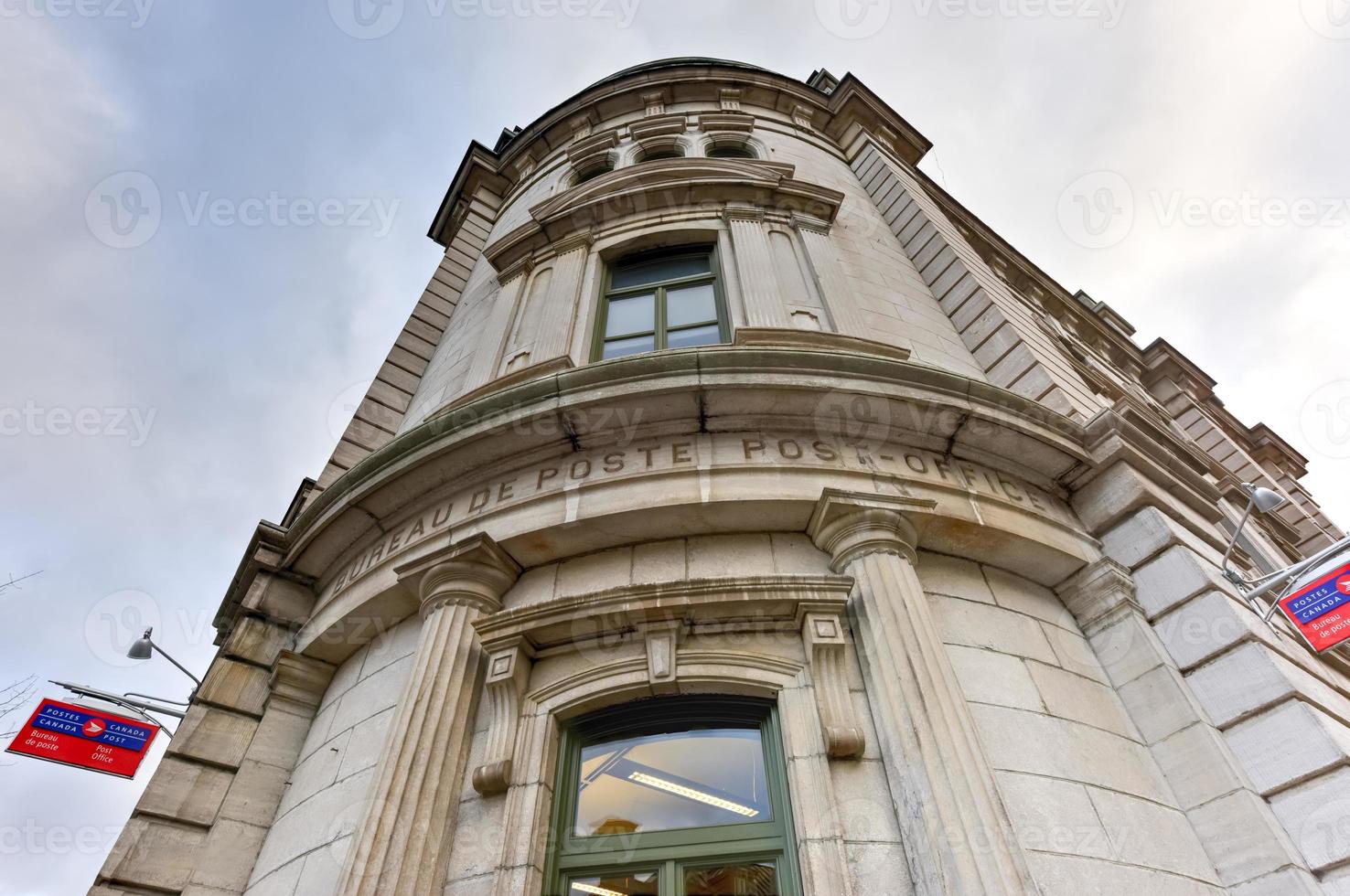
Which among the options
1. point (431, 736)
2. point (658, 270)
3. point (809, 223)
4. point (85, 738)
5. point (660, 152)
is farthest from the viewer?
point (660, 152)

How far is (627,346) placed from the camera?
9680mm

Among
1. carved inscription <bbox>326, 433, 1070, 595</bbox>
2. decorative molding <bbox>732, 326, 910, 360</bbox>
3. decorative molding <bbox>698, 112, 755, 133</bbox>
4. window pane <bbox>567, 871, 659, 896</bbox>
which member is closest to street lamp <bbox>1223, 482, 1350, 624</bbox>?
carved inscription <bbox>326, 433, 1070, 595</bbox>

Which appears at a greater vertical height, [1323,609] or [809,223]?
[809,223]

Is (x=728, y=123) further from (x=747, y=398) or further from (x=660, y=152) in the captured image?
(x=747, y=398)

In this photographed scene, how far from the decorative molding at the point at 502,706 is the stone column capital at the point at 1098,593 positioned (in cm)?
517

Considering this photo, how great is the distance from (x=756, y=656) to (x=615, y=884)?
186cm

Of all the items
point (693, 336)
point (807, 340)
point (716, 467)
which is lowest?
point (716, 467)

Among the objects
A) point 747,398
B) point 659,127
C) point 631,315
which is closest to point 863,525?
point 747,398

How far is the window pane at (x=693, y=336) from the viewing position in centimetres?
942

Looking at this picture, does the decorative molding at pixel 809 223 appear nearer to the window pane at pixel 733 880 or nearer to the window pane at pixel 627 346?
the window pane at pixel 627 346

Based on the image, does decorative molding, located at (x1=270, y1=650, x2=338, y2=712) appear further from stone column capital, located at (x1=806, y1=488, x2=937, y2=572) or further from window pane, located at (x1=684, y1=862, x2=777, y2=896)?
stone column capital, located at (x1=806, y1=488, x2=937, y2=572)

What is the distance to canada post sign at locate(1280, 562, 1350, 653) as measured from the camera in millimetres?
7074

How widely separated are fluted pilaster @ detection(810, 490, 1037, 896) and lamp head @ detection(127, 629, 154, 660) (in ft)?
43.1

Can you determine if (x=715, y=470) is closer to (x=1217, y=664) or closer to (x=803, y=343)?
(x=803, y=343)
